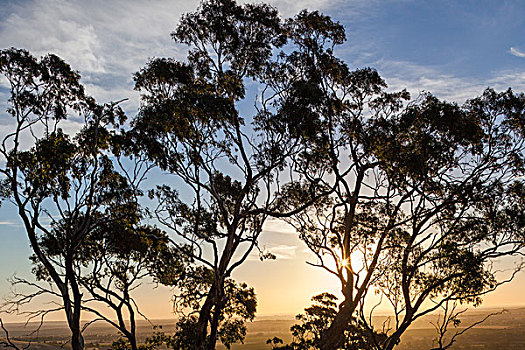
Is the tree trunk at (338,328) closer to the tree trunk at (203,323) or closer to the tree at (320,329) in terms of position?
the tree at (320,329)

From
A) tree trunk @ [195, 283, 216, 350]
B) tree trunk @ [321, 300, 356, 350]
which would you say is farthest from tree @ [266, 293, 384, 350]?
tree trunk @ [195, 283, 216, 350]

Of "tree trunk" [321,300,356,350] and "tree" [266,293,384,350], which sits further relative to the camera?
"tree" [266,293,384,350]

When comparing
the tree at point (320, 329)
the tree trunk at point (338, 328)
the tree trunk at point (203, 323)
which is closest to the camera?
the tree trunk at point (203, 323)

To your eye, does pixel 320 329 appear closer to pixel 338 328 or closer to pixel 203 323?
pixel 338 328

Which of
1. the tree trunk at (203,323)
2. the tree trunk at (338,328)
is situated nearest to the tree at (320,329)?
the tree trunk at (338,328)

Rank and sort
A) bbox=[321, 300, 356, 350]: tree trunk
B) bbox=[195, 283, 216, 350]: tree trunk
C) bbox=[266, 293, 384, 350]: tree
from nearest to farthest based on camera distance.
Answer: bbox=[195, 283, 216, 350]: tree trunk
bbox=[321, 300, 356, 350]: tree trunk
bbox=[266, 293, 384, 350]: tree

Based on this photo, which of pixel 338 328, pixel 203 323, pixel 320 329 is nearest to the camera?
pixel 203 323

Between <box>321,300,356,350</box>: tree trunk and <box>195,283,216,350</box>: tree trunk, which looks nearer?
<box>195,283,216,350</box>: tree trunk

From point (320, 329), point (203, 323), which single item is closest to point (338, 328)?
point (320, 329)

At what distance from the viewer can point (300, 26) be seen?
22188 mm

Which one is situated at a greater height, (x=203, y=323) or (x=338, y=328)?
(x=203, y=323)

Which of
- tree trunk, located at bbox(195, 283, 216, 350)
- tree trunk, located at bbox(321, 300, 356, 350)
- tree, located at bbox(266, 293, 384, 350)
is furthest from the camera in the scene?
tree, located at bbox(266, 293, 384, 350)

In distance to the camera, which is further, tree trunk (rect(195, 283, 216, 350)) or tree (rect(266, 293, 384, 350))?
tree (rect(266, 293, 384, 350))

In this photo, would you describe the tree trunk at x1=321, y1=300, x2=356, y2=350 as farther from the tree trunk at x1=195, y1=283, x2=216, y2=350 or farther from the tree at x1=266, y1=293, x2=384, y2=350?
the tree trunk at x1=195, y1=283, x2=216, y2=350
